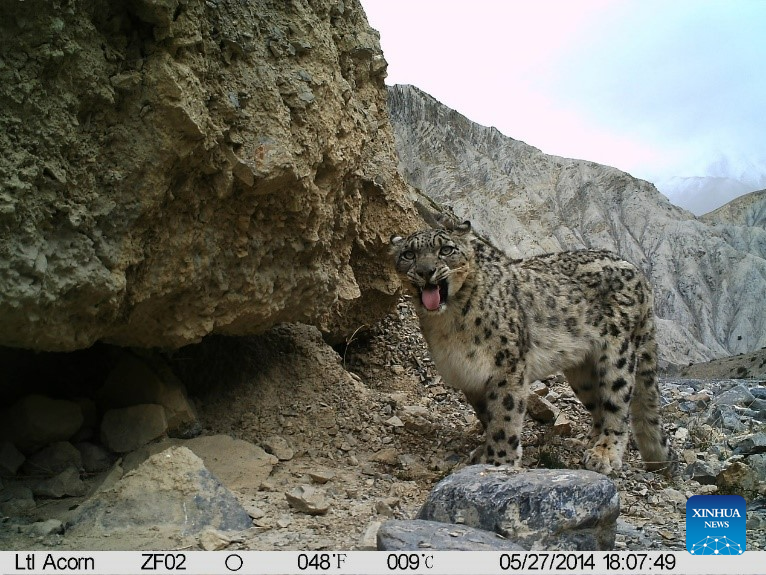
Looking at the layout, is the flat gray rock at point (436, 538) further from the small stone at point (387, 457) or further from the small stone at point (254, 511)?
the small stone at point (387, 457)

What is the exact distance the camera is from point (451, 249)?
239 inches

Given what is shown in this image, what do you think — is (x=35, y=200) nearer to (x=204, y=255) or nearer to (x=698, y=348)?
(x=204, y=255)

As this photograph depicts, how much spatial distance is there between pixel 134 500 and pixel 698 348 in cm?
2329

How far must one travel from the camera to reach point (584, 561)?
3459 mm

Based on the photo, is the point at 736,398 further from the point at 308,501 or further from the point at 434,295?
the point at 308,501

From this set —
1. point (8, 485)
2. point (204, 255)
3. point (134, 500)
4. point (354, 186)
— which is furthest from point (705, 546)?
point (8, 485)

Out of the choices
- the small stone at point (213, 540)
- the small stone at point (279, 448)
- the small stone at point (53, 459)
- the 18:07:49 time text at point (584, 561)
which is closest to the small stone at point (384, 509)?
the small stone at point (213, 540)

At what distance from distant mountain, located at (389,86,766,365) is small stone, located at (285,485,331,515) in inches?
752

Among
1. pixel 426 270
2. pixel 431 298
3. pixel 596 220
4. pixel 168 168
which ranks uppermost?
pixel 596 220

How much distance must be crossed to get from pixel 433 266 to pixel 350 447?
68.6 inches

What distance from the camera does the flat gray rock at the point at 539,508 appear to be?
3.65m

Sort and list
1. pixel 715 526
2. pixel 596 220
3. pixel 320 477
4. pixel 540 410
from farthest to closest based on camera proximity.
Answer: pixel 596 220 < pixel 540 410 < pixel 320 477 < pixel 715 526

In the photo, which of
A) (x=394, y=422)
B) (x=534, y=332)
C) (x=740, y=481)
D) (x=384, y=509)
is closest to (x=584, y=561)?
(x=384, y=509)

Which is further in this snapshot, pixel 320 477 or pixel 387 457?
pixel 387 457
